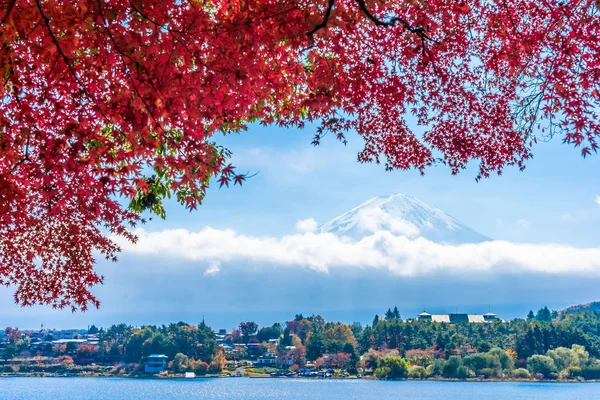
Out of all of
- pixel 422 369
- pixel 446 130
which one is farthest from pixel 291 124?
pixel 422 369

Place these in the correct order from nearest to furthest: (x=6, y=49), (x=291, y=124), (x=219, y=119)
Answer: (x=6, y=49) → (x=219, y=119) → (x=291, y=124)

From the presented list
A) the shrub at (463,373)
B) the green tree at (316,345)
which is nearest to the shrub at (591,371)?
the shrub at (463,373)

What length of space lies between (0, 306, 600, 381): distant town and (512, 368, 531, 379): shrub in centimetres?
16

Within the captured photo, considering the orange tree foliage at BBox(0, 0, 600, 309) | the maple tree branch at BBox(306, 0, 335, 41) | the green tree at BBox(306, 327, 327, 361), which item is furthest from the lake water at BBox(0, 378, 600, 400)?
the maple tree branch at BBox(306, 0, 335, 41)

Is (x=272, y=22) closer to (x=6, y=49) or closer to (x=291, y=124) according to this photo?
(x=6, y=49)

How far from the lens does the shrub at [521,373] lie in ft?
230

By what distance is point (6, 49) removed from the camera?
16.1 ft

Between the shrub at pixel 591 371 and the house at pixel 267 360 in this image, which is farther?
the house at pixel 267 360

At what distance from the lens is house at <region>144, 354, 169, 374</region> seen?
88000 millimetres

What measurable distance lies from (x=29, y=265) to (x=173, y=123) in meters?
8.23

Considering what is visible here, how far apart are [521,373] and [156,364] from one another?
53.8m

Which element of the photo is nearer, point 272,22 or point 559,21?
point 272,22

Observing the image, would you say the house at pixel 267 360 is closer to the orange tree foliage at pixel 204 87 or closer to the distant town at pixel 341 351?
the distant town at pixel 341 351

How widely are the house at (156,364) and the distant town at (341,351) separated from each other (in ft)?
0.51
